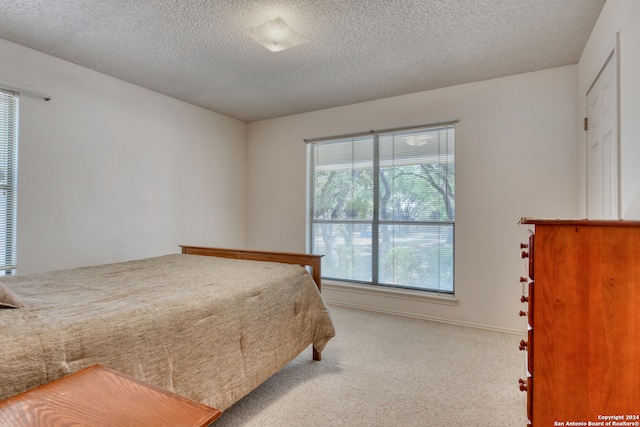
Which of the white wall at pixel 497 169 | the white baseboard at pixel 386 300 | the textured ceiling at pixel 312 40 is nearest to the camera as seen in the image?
the textured ceiling at pixel 312 40

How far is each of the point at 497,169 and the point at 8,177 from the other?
13.7 ft

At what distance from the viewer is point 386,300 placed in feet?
12.0

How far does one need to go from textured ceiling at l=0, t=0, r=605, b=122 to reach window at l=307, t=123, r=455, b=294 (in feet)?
2.19

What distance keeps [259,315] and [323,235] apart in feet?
7.58

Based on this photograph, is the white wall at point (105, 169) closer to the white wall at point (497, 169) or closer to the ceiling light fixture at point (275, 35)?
the ceiling light fixture at point (275, 35)

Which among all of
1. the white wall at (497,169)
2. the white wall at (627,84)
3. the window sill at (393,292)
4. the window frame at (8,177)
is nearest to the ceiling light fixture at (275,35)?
the white wall at (497,169)

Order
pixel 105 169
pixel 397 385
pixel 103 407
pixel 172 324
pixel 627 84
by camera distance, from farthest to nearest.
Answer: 1. pixel 105 169
2. pixel 397 385
3. pixel 627 84
4. pixel 172 324
5. pixel 103 407

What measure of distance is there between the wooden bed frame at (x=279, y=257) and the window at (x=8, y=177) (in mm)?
1321

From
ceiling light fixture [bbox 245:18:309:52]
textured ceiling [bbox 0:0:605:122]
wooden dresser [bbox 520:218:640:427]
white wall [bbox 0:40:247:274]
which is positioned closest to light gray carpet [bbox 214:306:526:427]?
wooden dresser [bbox 520:218:640:427]

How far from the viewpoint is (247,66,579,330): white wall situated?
290 centimetres

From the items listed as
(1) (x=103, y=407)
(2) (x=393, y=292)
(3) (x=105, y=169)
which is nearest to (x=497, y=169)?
(2) (x=393, y=292)

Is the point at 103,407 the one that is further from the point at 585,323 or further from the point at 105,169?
the point at 105,169

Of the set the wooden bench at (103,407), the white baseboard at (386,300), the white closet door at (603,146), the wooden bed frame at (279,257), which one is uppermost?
the white closet door at (603,146)

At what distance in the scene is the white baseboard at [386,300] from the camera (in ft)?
10.9
